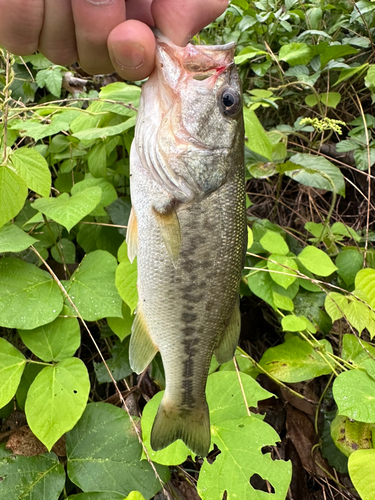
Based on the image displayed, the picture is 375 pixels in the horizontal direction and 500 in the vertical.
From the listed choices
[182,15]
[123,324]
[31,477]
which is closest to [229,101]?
[182,15]

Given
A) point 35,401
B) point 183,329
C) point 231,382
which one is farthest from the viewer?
point 231,382

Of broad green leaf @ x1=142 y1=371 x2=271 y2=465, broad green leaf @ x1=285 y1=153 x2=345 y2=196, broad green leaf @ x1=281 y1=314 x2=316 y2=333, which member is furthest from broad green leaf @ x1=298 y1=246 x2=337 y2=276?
broad green leaf @ x1=142 y1=371 x2=271 y2=465

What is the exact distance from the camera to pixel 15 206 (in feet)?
4.62

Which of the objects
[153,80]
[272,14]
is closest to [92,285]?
[153,80]

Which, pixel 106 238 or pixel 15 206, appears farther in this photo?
pixel 106 238

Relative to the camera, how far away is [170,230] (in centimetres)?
115

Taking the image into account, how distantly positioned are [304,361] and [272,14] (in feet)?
8.06

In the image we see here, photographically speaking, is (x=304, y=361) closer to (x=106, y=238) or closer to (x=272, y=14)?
(x=106, y=238)

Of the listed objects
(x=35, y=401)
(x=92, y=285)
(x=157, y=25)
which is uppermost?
(x=157, y=25)

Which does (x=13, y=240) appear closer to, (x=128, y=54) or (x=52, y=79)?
(x=128, y=54)

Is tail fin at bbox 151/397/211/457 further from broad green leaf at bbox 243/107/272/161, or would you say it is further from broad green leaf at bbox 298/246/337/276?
broad green leaf at bbox 243/107/272/161

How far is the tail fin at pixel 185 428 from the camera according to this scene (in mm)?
1289

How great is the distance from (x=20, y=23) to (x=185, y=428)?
134 cm

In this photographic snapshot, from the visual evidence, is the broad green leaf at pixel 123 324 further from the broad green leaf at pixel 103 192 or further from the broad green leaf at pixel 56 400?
the broad green leaf at pixel 103 192
